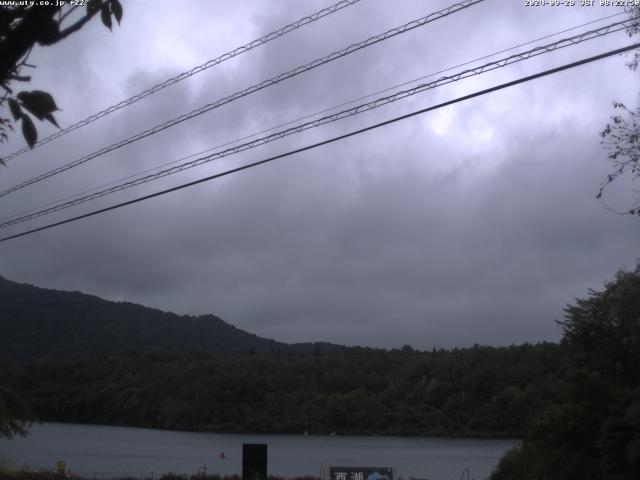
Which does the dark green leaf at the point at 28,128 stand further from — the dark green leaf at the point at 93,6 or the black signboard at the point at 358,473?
the black signboard at the point at 358,473

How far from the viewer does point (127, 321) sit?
106m

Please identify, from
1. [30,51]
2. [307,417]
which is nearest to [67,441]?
[307,417]

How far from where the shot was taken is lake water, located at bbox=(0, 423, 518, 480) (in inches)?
1671

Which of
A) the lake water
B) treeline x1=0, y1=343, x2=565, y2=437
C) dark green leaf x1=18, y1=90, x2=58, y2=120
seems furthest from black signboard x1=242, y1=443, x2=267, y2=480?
treeline x1=0, y1=343, x2=565, y2=437

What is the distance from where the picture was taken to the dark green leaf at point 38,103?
3.98m

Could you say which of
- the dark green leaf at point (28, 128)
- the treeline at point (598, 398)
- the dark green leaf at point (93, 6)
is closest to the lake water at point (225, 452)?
the treeline at point (598, 398)

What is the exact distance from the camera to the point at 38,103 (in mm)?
3992

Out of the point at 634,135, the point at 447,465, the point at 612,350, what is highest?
the point at 634,135

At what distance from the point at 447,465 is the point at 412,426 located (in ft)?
62.0

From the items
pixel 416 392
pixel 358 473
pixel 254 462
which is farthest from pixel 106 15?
pixel 416 392

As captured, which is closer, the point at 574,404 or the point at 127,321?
the point at 574,404

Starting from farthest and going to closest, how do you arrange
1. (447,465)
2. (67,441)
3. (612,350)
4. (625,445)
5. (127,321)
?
(127,321), (67,441), (447,465), (612,350), (625,445)

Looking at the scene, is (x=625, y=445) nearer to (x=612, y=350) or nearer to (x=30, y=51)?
(x=612, y=350)

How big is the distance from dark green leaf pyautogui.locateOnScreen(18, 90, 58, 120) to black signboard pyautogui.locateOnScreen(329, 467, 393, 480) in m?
18.6
